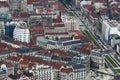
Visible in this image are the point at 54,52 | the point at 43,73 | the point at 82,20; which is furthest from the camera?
the point at 82,20

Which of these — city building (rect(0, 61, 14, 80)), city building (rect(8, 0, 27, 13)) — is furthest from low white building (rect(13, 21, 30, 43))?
city building (rect(8, 0, 27, 13))

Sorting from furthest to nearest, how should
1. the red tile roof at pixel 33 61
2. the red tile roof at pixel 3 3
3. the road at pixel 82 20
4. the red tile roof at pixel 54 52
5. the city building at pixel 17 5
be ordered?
the city building at pixel 17 5
the red tile roof at pixel 3 3
the road at pixel 82 20
the red tile roof at pixel 54 52
the red tile roof at pixel 33 61

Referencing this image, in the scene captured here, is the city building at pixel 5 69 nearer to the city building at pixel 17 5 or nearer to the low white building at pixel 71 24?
the low white building at pixel 71 24

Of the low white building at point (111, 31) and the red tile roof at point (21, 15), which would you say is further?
the red tile roof at point (21, 15)

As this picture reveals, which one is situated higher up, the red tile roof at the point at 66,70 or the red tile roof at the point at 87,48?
the red tile roof at the point at 87,48

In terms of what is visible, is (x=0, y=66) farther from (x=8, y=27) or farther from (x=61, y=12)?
(x=61, y=12)

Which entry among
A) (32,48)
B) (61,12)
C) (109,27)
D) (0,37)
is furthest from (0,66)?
(61,12)

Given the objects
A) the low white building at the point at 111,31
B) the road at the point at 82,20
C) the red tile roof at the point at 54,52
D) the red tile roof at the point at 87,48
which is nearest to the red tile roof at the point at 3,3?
the road at the point at 82,20

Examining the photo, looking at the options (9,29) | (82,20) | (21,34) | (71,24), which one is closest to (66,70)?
(21,34)

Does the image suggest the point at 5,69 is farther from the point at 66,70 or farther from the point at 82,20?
the point at 82,20

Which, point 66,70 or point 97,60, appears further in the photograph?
point 97,60

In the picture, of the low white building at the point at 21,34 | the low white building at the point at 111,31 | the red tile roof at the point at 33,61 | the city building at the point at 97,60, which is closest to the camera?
the red tile roof at the point at 33,61
